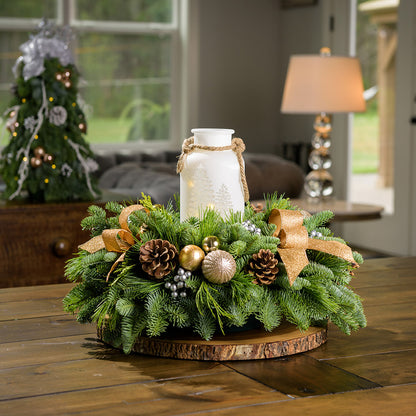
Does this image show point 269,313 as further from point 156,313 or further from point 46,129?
point 46,129

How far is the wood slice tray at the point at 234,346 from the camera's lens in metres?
1.03

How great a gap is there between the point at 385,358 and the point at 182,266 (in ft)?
0.97

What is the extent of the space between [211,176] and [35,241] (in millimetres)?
1271

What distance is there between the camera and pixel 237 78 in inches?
251

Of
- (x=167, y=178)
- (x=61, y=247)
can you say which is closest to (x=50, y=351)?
(x=61, y=247)

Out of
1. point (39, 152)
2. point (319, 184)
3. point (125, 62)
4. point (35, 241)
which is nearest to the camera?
point (35, 241)

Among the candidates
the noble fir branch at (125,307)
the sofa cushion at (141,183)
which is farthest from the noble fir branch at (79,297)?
the sofa cushion at (141,183)

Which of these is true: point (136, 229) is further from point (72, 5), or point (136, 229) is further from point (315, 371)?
point (72, 5)

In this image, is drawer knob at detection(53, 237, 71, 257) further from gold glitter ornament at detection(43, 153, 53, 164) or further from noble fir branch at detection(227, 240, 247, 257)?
noble fir branch at detection(227, 240, 247, 257)

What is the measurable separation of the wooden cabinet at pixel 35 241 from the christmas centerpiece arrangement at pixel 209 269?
115cm

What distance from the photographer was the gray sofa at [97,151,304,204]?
3.44 metres

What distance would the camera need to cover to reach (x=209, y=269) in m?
1.02

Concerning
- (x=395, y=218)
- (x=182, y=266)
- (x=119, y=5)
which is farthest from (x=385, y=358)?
(x=119, y=5)

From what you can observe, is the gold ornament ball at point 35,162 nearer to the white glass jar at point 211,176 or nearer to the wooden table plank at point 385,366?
the white glass jar at point 211,176
